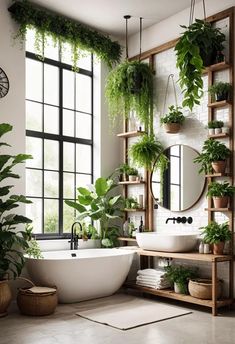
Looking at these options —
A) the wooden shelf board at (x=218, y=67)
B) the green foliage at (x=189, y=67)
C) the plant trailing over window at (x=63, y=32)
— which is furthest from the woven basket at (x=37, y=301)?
the wooden shelf board at (x=218, y=67)

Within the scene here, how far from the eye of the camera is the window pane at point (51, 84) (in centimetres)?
610

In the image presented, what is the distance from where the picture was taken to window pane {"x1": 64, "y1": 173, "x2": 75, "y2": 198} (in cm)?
626

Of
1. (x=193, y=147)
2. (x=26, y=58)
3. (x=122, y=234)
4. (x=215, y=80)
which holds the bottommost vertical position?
(x=122, y=234)

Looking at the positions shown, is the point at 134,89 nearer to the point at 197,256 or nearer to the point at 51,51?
the point at 51,51

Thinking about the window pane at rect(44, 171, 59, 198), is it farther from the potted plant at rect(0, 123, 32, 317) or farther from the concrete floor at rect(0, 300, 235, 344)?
the concrete floor at rect(0, 300, 235, 344)

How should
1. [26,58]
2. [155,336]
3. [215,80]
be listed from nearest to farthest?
[155,336]
[215,80]
[26,58]

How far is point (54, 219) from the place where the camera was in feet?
20.0

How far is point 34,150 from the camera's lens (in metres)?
5.93

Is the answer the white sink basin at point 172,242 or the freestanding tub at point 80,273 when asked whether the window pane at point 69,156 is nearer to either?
the freestanding tub at point 80,273

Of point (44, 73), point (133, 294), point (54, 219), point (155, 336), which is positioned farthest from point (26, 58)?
point (155, 336)

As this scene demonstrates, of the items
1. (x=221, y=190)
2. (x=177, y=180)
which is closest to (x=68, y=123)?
(x=177, y=180)

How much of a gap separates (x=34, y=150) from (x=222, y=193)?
8.63 feet

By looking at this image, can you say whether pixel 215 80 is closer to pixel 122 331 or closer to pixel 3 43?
pixel 3 43

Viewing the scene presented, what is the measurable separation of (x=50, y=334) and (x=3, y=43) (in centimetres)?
350
